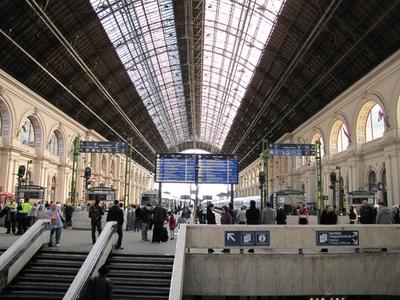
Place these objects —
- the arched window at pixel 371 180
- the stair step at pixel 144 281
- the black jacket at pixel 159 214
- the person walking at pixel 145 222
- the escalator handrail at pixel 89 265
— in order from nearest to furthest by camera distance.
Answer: the escalator handrail at pixel 89 265, the stair step at pixel 144 281, the black jacket at pixel 159 214, the person walking at pixel 145 222, the arched window at pixel 371 180

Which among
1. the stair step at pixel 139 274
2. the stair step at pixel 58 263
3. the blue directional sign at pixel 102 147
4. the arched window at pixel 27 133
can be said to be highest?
the arched window at pixel 27 133

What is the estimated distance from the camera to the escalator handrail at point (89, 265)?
9.97 meters

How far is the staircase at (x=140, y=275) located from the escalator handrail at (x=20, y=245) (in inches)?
93.2

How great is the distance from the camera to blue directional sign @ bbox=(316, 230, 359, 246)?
43.9 feet

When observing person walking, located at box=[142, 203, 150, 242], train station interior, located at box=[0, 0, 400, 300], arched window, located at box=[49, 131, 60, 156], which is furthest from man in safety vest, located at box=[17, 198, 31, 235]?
arched window, located at box=[49, 131, 60, 156]

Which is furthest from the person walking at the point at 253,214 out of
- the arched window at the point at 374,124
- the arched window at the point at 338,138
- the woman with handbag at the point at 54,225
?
the arched window at the point at 338,138

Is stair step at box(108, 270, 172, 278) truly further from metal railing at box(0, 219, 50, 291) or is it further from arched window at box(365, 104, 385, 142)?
arched window at box(365, 104, 385, 142)

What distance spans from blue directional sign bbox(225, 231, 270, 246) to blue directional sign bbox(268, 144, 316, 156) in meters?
19.6

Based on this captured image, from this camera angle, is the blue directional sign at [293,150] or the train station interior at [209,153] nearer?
the train station interior at [209,153]

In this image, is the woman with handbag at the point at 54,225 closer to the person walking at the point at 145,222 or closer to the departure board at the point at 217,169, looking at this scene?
the person walking at the point at 145,222

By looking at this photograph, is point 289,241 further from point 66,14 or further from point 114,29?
point 114,29

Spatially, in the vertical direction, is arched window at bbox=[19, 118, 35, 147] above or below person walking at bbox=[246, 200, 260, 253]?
above

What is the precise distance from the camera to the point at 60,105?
141 ft

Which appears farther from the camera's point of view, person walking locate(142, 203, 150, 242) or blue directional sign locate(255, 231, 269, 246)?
person walking locate(142, 203, 150, 242)
